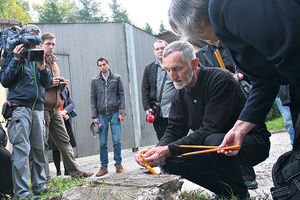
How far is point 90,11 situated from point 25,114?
46412mm

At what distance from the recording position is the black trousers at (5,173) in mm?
3512

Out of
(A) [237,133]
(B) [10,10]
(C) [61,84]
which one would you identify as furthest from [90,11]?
(A) [237,133]

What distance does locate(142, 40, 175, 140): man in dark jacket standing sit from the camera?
440cm

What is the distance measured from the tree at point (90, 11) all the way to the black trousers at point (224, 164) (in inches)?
1804

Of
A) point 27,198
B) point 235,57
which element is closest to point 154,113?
point 27,198

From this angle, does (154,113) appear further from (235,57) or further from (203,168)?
(235,57)

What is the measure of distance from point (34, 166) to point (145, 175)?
5.57 feet

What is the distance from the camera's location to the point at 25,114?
11.5 ft

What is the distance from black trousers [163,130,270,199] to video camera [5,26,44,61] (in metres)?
1.94

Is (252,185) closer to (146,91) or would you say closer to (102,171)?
(146,91)

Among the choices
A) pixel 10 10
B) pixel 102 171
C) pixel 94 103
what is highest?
pixel 10 10

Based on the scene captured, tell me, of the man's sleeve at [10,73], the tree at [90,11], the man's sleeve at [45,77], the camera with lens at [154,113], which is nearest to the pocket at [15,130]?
the man's sleeve at [10,73]

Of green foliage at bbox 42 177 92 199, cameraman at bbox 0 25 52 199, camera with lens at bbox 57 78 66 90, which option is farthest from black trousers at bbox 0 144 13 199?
camera with lens at bbox 57 78 66 90

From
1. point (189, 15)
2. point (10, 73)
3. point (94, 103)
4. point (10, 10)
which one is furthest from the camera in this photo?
point (10, 10)
